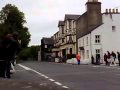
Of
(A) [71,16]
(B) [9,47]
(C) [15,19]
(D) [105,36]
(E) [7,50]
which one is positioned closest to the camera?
(B) [9,47]

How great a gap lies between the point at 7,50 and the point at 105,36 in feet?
213

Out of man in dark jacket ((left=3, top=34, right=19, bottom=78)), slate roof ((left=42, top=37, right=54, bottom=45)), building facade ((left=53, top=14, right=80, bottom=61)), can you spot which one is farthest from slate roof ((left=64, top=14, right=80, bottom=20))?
man in dark jacket ((left=3, top=34, right=19, bottom=78))

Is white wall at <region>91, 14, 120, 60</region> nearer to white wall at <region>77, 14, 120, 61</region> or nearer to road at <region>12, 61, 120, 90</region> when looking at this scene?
white wall at <region>77, 14, 120, 61</region>

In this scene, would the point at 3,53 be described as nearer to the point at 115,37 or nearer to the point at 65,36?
the point at 115,37

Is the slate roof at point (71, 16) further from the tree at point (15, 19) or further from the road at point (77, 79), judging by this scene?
the road at point (77, 79)

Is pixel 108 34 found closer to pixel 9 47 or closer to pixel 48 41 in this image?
pixel 9 47

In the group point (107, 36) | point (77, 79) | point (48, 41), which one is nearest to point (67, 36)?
point (107, 36)

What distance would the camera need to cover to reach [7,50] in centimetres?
1600

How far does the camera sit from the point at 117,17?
8094cm

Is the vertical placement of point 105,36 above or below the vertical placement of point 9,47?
above

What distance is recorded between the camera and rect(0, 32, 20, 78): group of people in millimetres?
15685

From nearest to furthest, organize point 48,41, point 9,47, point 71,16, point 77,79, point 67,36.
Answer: point 9,47
point 77,79
point 71,16
point 67,36
point 48,41

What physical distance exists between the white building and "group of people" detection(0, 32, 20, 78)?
6254 centimetres

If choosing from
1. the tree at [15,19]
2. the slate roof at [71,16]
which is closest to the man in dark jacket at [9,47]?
the tree at [15,19]
